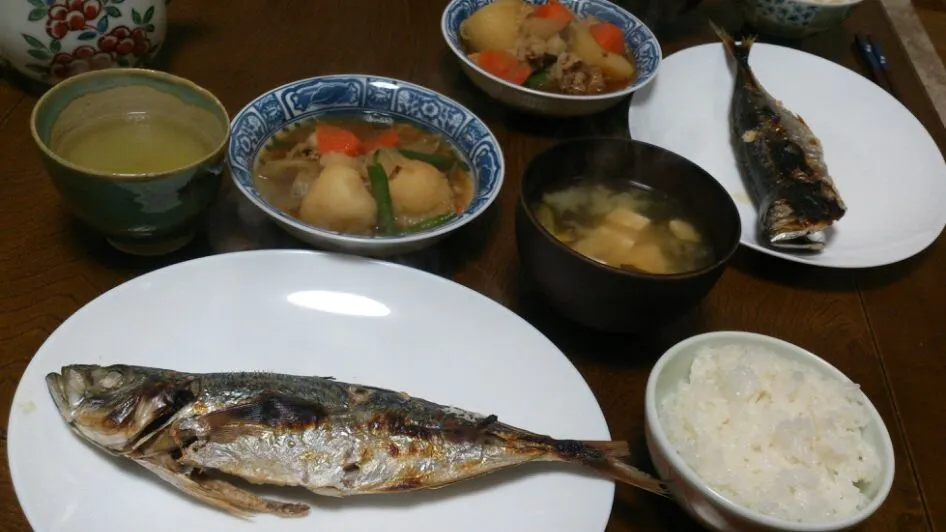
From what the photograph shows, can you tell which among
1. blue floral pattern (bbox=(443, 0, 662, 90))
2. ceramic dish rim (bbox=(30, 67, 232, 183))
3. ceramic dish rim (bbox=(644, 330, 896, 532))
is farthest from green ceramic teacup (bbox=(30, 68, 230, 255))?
ceramic dish rim (bbox=(644, 330, 896, 532))

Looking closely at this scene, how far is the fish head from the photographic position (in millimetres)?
929

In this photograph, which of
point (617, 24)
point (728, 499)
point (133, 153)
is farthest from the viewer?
point (617, 24)

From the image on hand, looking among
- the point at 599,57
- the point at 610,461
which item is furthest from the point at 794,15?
the point at 610,461

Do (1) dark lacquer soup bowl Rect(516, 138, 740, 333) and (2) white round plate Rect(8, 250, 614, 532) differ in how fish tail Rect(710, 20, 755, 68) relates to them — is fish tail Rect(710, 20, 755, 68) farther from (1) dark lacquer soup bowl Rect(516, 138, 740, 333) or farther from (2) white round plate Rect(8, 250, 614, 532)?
(2) white round plate Rect(8, 250, 614, 532)

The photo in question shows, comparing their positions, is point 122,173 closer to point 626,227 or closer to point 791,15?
point 626,227

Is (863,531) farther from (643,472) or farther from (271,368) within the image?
(271,368)

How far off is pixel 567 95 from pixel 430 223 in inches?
19.5

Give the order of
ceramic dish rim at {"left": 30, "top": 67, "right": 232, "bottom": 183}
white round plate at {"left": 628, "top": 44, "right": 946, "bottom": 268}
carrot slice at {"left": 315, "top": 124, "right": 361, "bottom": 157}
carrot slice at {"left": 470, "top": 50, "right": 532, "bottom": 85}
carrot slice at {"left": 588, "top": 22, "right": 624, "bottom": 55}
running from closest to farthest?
ceramic dish rim at {"left": 30, "top": 67, "right": 232, "bottom": 183} < carrot slice at {"left": 315, "top": 124, "right": 361, "bottom": 157} < white round plate at {"left": 628, "top": 44, "right": 946, "bottom": 268} < carrot slice at {"left": 470, "top": 50, "right": 532, "bottom": 85} < carrot slice at {"left": 588, "top": 22, "right": 624, "bottom": 55}

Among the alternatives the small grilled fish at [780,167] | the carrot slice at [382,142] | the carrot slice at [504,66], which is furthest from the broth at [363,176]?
the small grilled fish at [780,167]

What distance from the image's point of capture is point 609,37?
6.16 feet

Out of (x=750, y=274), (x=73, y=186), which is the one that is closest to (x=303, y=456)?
(x=73, y=186)

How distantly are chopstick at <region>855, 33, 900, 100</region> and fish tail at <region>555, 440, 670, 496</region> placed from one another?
1588 mm

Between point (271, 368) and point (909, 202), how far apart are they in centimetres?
143

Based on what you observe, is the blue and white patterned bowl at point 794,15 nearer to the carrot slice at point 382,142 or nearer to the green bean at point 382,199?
the carrot slice at point 382,142
